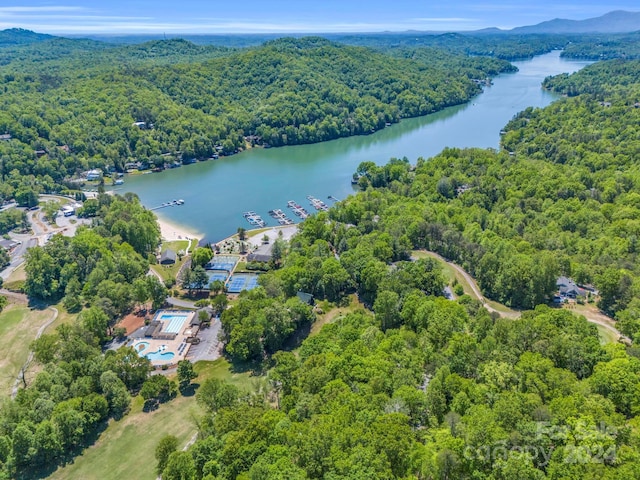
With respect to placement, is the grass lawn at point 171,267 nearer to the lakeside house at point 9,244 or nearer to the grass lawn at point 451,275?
the lakeside house at point 9,244

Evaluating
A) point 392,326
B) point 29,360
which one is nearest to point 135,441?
point 29,360

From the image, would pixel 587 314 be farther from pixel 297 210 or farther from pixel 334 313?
pixel 297 210

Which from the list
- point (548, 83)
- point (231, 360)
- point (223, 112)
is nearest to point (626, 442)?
point (231, 360)

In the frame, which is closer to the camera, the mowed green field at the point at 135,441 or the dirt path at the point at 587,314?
the mowed green field at the point at 135,441

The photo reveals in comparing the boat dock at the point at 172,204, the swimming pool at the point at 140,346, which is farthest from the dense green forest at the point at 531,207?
the boat dock at the point at 172,204

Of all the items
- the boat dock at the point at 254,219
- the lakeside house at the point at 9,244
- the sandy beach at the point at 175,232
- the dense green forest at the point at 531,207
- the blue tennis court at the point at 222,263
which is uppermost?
the dense green forest at the point at 531,207

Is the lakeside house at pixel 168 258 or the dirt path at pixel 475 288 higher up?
the dirt path at pixel 475 288

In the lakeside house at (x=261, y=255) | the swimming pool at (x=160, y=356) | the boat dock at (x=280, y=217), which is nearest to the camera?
the swimming pool at (x=160, y=356)
